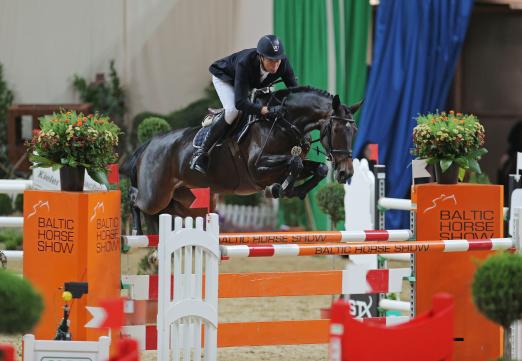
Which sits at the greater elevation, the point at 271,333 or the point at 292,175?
the point at 292,175

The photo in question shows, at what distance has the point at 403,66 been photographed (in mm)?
11273

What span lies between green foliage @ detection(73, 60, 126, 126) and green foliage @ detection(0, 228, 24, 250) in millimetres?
2327

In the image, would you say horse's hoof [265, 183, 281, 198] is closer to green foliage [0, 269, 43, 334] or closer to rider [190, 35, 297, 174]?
rider [190, 35, 297, 174]

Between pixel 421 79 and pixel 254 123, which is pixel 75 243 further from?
pixel 421 79

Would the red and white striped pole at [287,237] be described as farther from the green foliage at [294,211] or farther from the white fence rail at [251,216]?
the white fence rail at [251,216]

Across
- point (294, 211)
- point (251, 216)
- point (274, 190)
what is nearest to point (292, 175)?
point (274, 190)

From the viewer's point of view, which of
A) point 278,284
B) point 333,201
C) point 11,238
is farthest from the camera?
point 11,238

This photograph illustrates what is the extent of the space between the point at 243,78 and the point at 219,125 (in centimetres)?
43

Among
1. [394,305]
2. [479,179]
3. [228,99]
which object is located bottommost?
[394,305]

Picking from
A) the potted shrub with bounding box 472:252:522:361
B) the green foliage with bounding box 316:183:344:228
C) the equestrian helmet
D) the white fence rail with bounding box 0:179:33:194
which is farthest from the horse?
the green foliage with bounding box 316:183:344:228

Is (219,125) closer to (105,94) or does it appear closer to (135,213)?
(135,213)

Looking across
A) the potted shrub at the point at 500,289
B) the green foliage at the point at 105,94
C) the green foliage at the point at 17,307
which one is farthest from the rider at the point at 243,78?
the green foliage at the point at 105,94

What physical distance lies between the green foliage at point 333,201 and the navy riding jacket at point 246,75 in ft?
10.0

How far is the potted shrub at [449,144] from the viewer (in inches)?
202
